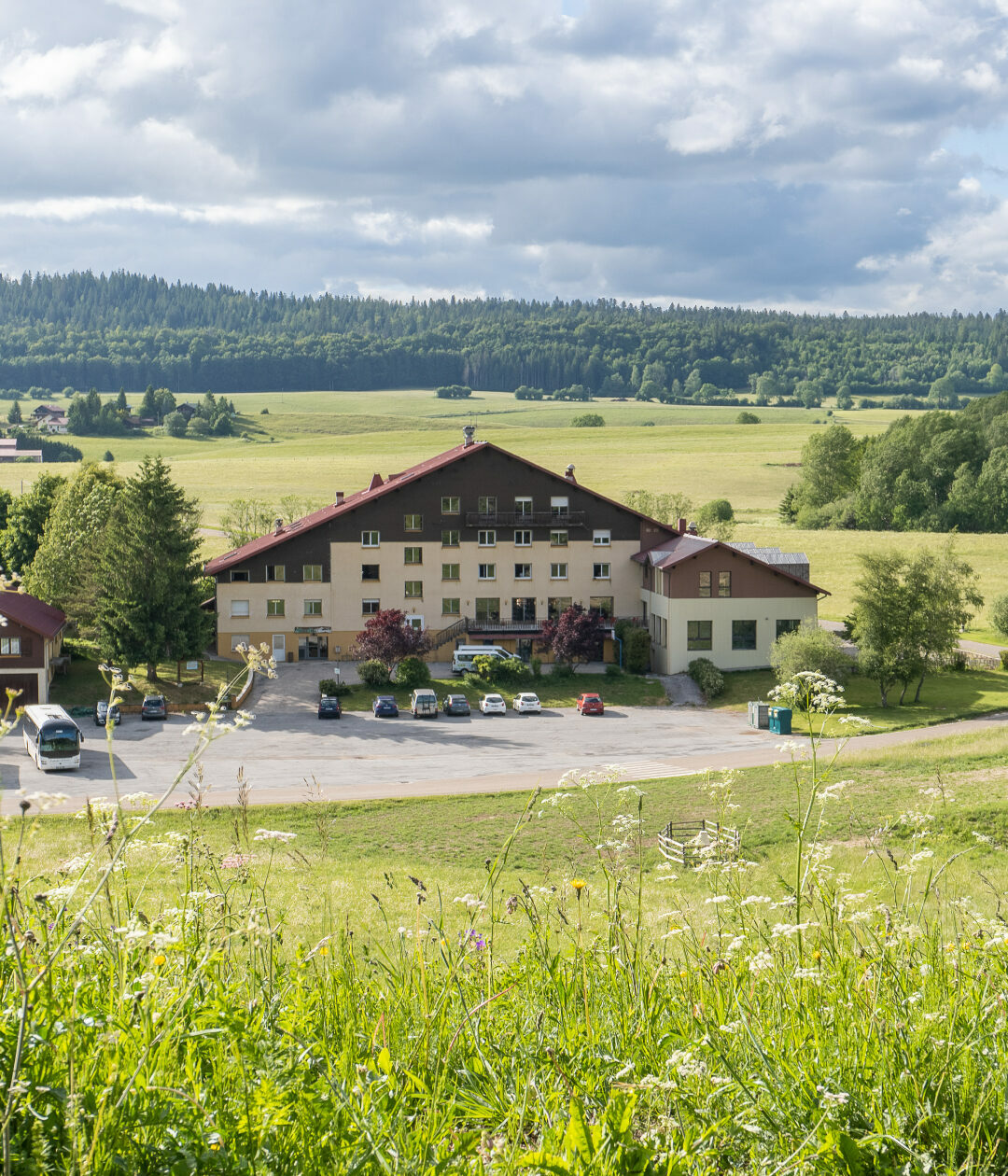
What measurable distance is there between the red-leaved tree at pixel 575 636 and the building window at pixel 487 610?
625cm

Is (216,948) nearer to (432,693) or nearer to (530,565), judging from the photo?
(432,693)

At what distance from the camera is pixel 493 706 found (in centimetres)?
5753

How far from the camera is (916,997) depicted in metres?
5.00

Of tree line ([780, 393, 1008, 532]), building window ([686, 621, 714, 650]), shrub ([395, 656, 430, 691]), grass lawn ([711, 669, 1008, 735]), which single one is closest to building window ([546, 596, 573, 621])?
building window ([686, 621, 714, 650])

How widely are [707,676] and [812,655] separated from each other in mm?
6964

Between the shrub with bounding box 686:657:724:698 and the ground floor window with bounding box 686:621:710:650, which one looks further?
the ground floor window with bounding box 686:621:710:650

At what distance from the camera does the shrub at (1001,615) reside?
73.6 meters

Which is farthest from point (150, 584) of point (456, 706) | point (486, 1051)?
point (486, 1051)

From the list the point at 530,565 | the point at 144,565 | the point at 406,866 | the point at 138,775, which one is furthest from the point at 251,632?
the point at 406,866

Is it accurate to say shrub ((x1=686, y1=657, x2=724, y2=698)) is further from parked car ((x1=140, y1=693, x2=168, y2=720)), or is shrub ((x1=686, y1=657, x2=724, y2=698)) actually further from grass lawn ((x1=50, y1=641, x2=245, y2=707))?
parked car ((x1=140, y1=693, x2=168, y2=720))

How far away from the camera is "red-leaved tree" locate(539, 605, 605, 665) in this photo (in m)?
65.2

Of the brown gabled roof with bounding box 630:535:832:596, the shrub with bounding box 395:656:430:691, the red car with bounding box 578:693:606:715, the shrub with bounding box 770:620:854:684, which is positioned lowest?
the red car with bounding box 578:693:606:715

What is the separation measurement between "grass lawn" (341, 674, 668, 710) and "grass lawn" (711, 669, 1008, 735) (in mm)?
3845

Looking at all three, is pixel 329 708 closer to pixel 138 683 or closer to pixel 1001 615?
pixel 138 683
